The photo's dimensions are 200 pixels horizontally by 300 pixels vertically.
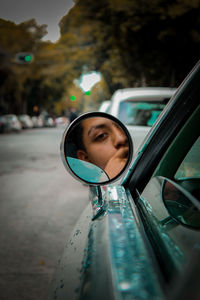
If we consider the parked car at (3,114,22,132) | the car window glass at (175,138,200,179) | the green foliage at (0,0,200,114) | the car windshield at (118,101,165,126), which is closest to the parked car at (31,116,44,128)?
the green foliage at (0,0,200,114)

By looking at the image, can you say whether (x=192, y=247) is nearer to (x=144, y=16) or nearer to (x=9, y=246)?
(x=9, y=246)

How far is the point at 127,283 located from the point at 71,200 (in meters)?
5.21

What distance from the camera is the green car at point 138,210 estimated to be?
0.77 meters

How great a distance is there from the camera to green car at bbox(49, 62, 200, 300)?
77cm

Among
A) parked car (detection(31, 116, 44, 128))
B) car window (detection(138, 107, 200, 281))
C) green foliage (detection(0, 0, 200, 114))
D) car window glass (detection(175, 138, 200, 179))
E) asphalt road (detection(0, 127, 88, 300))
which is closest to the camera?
car window (detection(138, 107, 200, 281))

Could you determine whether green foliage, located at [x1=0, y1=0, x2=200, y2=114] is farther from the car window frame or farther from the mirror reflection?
the car window frame

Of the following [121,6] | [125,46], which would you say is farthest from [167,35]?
[125,46]

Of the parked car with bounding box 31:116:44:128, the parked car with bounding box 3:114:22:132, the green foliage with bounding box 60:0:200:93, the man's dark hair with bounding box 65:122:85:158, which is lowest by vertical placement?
the parked car with bounding box 31:116:44:128

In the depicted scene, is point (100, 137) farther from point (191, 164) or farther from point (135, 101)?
point (135, 101)

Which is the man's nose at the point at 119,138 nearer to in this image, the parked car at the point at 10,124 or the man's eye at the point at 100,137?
the man's eye at the point at 100,137

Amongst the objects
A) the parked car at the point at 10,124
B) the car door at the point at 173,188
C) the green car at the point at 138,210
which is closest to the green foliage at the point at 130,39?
the green car at the point at 138,210

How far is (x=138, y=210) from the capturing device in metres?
1.34

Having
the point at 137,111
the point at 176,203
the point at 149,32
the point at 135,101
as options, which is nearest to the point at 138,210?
the point at 176,203

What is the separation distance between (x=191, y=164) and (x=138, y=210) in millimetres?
336
